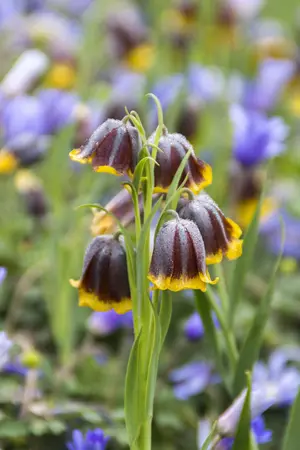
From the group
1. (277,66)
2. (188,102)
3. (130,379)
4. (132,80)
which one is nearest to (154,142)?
(130,379)

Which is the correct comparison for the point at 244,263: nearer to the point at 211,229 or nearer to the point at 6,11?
the point at 211,229

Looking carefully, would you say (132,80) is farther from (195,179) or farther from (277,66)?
(195,179)

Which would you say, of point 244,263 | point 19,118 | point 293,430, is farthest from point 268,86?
point 293,430

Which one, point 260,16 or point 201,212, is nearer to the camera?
point 201,212

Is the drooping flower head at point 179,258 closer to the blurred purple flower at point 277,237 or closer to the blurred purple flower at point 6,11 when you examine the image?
the blurred purple flower at point 277,237

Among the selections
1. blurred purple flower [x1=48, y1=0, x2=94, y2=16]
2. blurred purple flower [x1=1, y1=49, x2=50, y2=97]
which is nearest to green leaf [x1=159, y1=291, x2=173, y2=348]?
blurred purple flower [x1=1, y1=49, x2=50, y2=97]

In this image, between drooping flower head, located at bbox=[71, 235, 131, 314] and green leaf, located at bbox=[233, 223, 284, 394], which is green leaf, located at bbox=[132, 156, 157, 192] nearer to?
drooping flower head, located at bbox=[71, 235, 131, 314]
